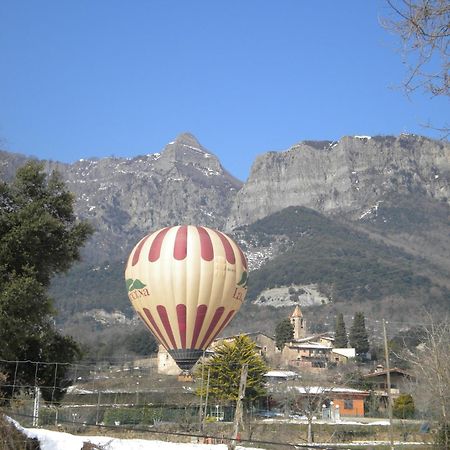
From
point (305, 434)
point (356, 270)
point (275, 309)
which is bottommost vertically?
point (305, 434)

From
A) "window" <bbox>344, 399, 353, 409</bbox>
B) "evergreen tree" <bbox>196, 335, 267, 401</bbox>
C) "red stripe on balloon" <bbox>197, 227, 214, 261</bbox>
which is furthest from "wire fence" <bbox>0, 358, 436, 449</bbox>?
"red stripe on balloon" <bbox>197, 227, 214, 261</bbox>

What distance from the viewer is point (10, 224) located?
2075 centimetres

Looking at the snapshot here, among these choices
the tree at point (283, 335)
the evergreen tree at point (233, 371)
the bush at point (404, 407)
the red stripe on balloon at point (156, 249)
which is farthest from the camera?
the tree at point (283, 335)

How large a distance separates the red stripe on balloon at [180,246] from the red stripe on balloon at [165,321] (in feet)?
7.56

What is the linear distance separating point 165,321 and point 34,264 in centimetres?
1003

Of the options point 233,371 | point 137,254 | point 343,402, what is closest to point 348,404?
point 343,402

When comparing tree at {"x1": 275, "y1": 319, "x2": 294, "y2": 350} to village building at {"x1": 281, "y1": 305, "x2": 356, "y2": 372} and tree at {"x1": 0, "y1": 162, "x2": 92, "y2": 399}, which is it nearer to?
village building at {"x1": 281, "y1": 305, "x2": 356, "y2": 372}

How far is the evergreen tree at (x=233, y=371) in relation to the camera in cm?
3838

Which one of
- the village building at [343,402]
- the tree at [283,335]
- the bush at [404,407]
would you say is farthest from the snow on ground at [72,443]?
the tree at [283,335]

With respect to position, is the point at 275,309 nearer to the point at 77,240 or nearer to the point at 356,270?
the point at 356,270

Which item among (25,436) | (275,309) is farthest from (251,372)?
(275,309)

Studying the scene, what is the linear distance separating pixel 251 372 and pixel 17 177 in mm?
23425

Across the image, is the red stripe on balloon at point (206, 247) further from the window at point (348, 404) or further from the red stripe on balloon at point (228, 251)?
the window at point (348, 404)

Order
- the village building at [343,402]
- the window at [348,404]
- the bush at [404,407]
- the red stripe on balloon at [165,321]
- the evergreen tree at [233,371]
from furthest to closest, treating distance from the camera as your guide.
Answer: the window at [348,404] → the village building at [343,402] → the bush at [404,407] → the evergreen tree at [233,371] → the red stripe on balloon at [165,321]
